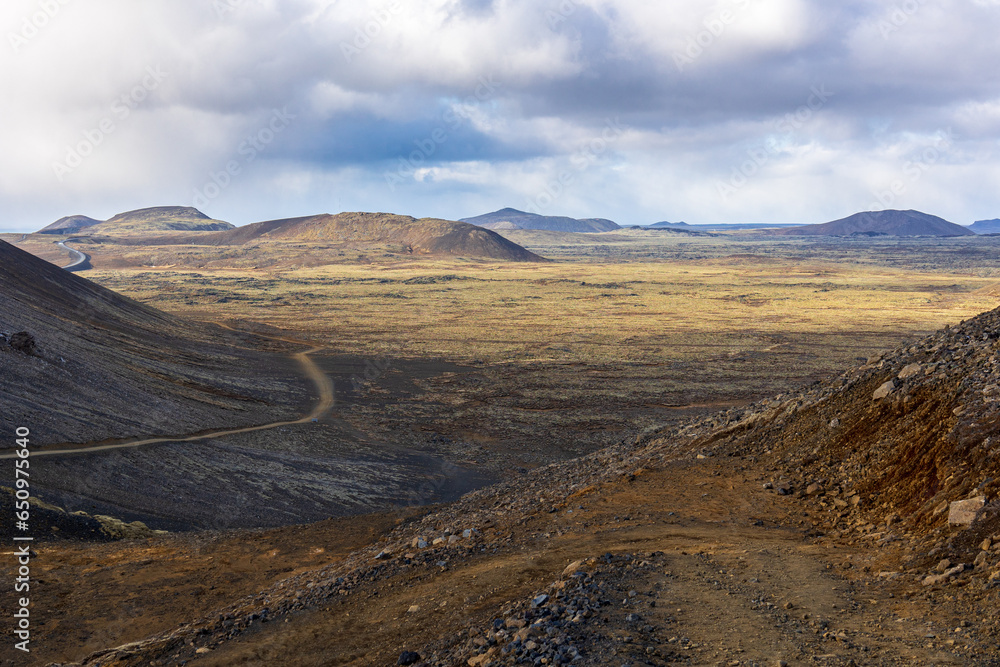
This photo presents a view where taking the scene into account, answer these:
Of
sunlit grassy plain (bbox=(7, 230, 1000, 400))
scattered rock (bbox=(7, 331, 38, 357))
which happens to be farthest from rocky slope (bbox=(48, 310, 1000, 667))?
sunlit grassy plain (bbox=(7, 230, 1000, 400))

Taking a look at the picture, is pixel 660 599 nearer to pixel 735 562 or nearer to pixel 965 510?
pixel 735 562

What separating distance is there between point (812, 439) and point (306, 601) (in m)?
11.8

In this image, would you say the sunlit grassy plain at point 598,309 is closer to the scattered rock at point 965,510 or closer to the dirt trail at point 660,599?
the dirt trail at point 660,599

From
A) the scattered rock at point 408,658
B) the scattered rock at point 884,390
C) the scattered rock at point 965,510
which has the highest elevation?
the scattered rock at point 884,390

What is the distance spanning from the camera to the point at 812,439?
1672cm

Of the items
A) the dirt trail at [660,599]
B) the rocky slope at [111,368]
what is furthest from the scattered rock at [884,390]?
the rocky slope at [111,368]

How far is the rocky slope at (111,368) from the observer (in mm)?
27234

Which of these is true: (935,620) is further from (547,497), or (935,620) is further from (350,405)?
(350,405)

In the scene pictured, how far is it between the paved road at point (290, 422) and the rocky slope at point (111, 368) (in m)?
0.72

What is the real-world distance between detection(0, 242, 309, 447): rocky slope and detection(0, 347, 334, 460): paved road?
2.37ft

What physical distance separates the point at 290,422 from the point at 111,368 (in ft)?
29.2

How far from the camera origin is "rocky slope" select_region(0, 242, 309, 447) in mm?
27234

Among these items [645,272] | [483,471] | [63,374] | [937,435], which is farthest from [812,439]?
[645,272]

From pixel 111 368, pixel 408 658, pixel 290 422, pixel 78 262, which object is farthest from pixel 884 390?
pixel 78 262
